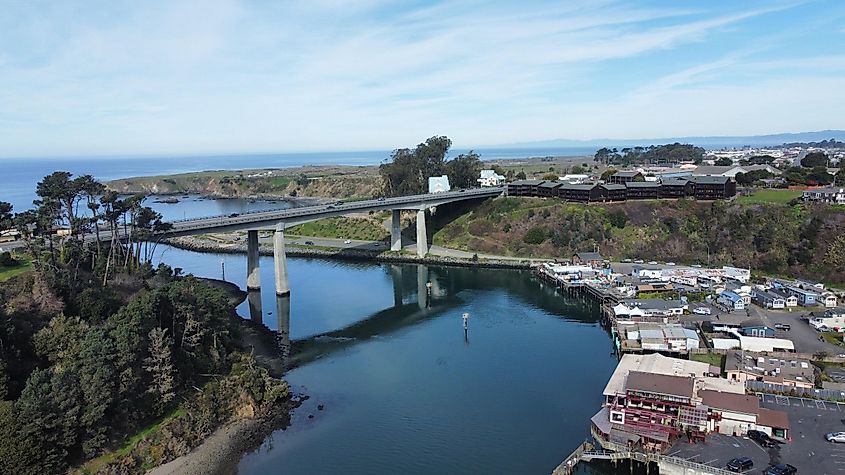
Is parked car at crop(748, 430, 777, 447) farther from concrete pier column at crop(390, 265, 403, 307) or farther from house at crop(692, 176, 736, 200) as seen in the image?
house at crop(692, 176, 736, 200)

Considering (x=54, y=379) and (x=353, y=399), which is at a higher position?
(x=54, y=379)

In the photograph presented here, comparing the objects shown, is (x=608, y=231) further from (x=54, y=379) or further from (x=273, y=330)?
(x=54, y=379)

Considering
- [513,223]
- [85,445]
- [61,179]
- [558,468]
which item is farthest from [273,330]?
[513,223]

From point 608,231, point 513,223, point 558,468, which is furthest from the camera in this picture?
point 513,223

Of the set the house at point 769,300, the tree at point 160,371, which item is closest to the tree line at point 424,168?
the house at point 769,300

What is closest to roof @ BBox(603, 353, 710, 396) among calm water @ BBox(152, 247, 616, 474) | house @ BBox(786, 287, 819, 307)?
calm water @ BBox(152, 247, 616, 474)

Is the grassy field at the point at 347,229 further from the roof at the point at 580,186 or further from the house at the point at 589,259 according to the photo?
the house at the point at 589,259
